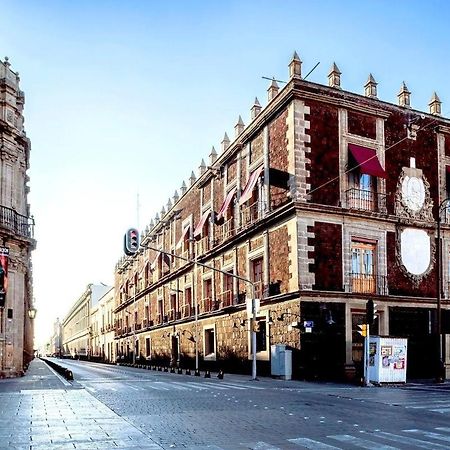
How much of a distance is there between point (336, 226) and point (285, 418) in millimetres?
18654

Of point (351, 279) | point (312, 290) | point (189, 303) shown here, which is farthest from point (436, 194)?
point (189, 303)

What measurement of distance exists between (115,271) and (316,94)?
6435cm

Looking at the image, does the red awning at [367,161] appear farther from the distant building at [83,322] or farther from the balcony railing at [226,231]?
the distant building at [83,322]

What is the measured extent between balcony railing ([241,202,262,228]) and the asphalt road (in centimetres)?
1495

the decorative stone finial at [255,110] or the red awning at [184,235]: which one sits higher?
the decorative stone finial at [255,110]

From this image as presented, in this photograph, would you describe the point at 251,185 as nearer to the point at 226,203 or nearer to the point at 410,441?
the point at 226,203

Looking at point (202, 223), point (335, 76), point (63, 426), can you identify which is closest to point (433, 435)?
point (63, 426)

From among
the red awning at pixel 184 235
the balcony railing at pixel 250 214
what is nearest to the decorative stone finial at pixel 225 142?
the balcony railing at pixel 250 214

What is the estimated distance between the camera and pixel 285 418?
1412 centimetres

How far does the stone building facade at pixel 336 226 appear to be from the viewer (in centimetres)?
3077

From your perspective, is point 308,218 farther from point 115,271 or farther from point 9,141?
point 115,271

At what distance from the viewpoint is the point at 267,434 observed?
11.6m

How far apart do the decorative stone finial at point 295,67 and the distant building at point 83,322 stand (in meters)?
79.6

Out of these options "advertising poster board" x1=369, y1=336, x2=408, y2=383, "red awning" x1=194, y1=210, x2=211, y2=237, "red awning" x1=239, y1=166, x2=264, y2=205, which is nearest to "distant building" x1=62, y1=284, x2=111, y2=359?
"red awning" x1=194, y1=210, x2=211, y2=237
